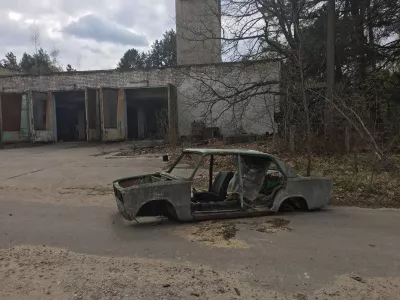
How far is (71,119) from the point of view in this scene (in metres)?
38.0

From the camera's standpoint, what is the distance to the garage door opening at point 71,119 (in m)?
34.3

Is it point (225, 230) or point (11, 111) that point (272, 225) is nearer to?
point (225, 230)

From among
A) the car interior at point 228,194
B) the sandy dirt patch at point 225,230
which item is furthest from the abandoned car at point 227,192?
the sandy dirt patch at point 225,230

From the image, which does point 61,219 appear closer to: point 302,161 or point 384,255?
point 384,255

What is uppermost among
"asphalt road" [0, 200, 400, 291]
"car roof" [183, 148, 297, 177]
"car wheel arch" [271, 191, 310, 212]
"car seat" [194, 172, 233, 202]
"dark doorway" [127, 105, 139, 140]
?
"dark doorway" [127, 105, 139, 140]

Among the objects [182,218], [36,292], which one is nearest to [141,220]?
[182,218]

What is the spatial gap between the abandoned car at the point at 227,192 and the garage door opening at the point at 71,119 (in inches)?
1105

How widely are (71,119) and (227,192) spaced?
110 feet

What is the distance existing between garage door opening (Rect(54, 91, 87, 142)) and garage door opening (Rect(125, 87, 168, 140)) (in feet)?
14.1

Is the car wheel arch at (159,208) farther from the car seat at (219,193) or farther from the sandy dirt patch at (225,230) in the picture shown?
the car seat at (219,193)

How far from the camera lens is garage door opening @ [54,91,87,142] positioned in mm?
34347

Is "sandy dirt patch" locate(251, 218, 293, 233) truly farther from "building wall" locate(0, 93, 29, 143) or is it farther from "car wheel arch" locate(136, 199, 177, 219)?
"building wall" locate(0, 93, 29, 143)

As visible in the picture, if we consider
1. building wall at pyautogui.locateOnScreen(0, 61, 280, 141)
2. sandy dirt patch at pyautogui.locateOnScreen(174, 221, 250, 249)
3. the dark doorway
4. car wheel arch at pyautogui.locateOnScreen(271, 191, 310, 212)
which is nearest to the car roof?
car wheel arch at pyautogui.locateOnScreen(271, 191, 310, 212)

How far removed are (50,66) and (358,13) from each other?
53.8m
